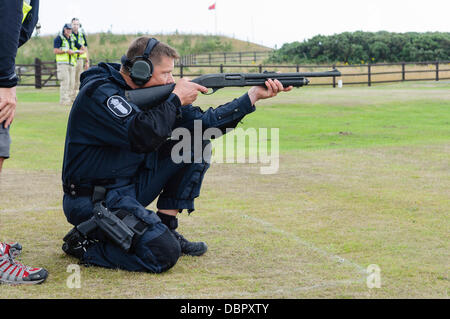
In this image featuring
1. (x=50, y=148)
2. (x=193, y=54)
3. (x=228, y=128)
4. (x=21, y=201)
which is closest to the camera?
(x=228, y=128)

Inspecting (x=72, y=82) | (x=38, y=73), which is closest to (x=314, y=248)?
(x=72, y=82)

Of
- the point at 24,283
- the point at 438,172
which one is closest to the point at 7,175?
the point at 24,283

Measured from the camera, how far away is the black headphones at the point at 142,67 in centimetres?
469

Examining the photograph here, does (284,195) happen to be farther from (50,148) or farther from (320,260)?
(50,148)

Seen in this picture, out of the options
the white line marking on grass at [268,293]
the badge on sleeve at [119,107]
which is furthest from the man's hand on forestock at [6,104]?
the white line marking on grass at [268,293]

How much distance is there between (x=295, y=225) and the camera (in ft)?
19.7

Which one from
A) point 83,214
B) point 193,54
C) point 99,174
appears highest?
point 193,54

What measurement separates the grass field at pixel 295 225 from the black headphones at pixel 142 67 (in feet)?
4.51

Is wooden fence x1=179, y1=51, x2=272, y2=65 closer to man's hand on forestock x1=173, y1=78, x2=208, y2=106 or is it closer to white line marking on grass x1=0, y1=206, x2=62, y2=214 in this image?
white line marking on grass x1=0, y1=206, x2=62, y2=214

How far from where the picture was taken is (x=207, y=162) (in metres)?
5.16

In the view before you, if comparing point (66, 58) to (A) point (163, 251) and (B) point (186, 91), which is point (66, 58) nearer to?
(B) point (186, 91)

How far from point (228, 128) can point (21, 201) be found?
116 inches

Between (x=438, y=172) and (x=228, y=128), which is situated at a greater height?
(x=228, y=128)

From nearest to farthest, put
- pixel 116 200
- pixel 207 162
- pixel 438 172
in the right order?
pixel 116 200 < pixel 207 162 < pixel 438 172
